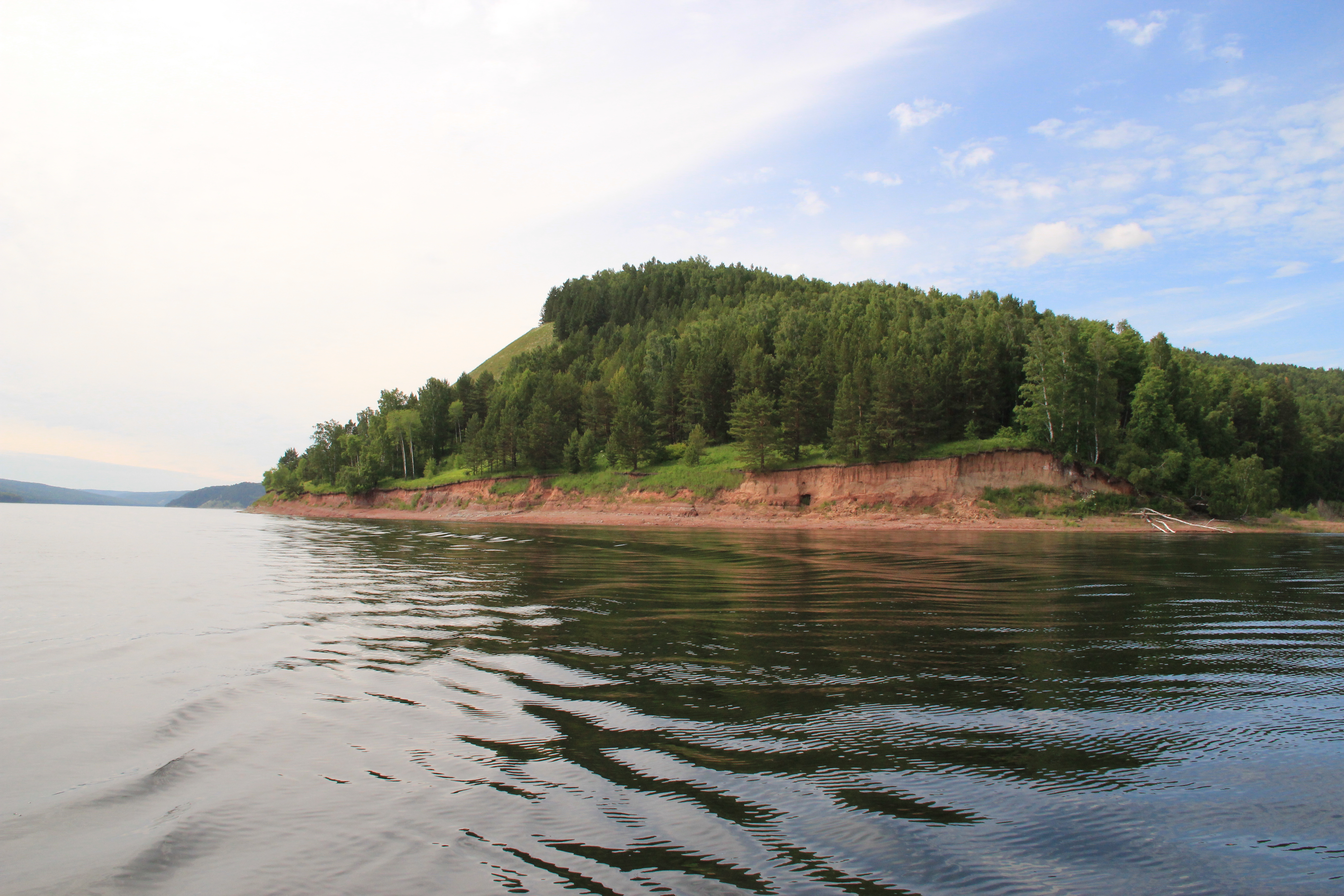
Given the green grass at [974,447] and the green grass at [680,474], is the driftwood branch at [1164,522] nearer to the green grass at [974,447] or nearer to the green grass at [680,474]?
the green grass at [680,474]

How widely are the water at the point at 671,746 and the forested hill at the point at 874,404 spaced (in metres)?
55.3

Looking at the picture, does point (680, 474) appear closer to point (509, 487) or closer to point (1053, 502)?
point (509, 487)

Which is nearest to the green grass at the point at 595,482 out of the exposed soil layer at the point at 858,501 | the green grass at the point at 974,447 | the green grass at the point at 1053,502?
the exposed soil layer at the point at 858,501

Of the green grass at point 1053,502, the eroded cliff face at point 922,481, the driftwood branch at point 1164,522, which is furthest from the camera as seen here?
the eroded cliff face at point 922,481

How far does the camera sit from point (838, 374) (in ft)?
269

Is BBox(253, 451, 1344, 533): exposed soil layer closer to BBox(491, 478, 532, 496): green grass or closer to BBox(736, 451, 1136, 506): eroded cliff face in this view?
BBox(736, 451, 1136, 506): eroded cliff face

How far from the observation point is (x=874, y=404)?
69.0m

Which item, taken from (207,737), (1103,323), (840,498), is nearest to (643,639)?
(207,737)

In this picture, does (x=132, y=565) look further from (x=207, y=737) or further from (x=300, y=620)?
(x=207, y=737)

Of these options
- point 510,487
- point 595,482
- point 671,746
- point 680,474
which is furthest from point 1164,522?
point 510,487

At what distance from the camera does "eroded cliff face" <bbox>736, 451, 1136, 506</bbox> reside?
63.2 meters

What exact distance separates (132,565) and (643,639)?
23539mm

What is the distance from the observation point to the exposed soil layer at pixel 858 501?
205 ft

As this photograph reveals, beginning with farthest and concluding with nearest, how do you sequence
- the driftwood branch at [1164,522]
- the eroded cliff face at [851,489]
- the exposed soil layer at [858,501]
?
the eroded cliff face at [851,489] → the exposed soil layer at [858,501] → the driftwood branch at [1164,522]
